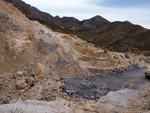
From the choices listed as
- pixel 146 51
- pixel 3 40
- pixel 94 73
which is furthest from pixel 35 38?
pixel 146 51

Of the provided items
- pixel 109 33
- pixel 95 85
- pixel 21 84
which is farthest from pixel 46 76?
pixel 109 33

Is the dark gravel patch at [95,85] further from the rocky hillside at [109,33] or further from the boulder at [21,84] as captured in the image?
the rocky hillside at [109,33]

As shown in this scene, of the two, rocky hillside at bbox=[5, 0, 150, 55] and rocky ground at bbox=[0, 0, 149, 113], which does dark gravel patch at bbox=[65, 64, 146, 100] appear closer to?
rocky ground at bbox=[0, 0, 149, 113]

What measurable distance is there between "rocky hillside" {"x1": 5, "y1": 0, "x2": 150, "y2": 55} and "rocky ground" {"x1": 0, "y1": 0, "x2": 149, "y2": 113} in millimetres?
24978

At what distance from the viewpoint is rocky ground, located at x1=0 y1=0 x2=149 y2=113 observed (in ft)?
21.3

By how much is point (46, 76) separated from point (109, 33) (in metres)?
50.6

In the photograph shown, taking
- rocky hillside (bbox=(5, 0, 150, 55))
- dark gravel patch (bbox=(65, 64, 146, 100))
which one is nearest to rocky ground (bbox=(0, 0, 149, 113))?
dark gravel patch (bbox=(65, 64, 146, 100))

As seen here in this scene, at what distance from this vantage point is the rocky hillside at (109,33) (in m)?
40.8

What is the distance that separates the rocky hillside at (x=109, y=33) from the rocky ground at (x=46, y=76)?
2498 cm

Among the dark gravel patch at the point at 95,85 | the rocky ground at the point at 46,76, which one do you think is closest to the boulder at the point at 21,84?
the rocky ground at the point at 46,76

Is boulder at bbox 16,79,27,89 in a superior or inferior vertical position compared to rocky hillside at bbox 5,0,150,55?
inferior

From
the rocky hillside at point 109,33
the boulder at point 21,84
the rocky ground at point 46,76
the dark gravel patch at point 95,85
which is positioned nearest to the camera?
the rocky ground at point 46,76

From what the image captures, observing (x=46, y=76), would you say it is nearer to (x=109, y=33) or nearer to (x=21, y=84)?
(x=21, y=84)

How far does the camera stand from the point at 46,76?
10203 mm
